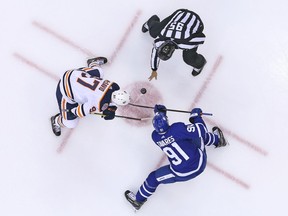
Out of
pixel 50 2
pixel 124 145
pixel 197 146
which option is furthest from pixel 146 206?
pixel 50 2

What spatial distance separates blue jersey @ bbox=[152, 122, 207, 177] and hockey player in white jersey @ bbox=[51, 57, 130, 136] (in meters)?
0.58

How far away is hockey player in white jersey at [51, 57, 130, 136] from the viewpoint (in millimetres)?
3980

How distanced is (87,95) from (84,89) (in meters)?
0.07

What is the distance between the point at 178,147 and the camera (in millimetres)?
3939

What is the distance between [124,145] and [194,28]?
1.74 meters

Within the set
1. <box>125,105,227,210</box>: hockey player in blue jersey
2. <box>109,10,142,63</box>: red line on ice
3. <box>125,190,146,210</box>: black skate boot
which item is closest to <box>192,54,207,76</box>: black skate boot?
<box>125,105,227,210</box>: hockey player in blue jersey

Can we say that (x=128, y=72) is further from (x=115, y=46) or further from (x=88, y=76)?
(x=88, y=76)

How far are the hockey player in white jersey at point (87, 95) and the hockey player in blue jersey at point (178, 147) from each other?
508mm

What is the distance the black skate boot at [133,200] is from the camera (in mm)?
4539

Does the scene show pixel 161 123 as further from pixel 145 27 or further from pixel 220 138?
pixel 145 27

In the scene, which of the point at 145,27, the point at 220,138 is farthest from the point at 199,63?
the point at 220,138

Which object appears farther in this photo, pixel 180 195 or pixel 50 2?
pixel 50 2

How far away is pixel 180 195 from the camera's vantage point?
468 centimetres

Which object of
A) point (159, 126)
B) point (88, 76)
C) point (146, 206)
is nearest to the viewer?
point (159, 126)
